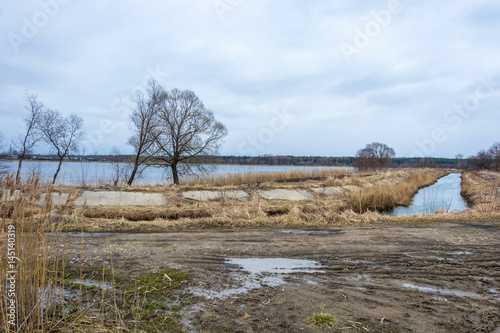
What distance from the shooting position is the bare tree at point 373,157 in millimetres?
54034

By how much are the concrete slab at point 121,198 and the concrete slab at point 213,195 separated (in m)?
1.43

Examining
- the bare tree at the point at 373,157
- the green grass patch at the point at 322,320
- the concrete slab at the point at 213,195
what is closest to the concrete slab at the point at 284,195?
the concrete slab at the point at 213,195

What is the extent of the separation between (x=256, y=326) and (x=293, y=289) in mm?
1148

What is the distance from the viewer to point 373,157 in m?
56.0

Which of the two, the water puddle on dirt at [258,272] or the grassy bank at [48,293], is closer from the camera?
the grassy bank at [48,293]

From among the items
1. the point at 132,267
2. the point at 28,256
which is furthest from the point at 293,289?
the point at 28,256

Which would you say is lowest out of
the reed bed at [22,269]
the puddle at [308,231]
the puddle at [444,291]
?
the puddle at [308,231]

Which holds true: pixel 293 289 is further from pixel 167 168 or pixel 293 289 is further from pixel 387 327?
pixel 167 168

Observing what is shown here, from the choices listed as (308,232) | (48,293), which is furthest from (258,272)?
(308,232)

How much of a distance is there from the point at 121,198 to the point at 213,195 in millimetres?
4260

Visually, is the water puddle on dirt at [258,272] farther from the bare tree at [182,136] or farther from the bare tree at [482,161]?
the bare tree at [482,161]

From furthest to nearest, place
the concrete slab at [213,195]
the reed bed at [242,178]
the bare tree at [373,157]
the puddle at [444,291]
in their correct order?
1. the bare tree at [373,157]
2. the reed bed at [242,178]
3. the concrete slab at [213,195]
4. the puddle at [444,291]

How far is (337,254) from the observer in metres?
6.16

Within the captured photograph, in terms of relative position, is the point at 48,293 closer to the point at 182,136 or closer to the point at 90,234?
the point at 90,234
